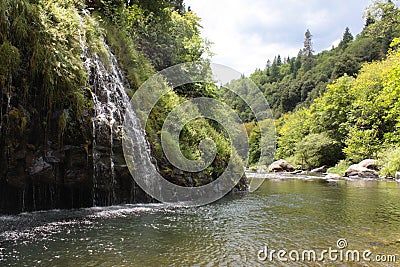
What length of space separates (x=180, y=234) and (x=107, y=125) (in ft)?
15.8

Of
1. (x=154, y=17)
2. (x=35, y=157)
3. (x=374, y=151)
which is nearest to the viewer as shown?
(x=35, y=157)

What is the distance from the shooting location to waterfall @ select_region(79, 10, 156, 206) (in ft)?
31.7

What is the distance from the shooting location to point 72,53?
979 cm

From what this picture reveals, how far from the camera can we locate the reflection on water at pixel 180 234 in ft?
17.0

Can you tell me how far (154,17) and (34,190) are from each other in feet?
49.4

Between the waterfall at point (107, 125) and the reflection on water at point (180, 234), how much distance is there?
32.1 inches

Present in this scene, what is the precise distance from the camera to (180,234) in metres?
6.77

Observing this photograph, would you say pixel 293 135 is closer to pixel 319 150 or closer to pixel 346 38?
pixel 319 150

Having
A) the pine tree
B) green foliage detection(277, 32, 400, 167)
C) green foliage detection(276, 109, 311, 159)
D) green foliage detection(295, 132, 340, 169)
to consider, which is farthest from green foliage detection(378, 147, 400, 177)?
the pine tree

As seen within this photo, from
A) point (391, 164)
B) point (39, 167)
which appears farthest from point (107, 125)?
point (391, 164)

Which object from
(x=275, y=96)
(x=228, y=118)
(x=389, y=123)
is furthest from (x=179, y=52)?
(x=275, y=96)

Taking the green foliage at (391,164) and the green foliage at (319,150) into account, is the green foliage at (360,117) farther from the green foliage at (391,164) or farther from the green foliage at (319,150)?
the green foliage at (391,164)

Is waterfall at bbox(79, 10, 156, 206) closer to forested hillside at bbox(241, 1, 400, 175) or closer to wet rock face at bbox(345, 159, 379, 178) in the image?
forested hillside at bbox(241, 1, 400, 175)

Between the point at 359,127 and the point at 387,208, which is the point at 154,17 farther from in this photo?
the point at 359,127
